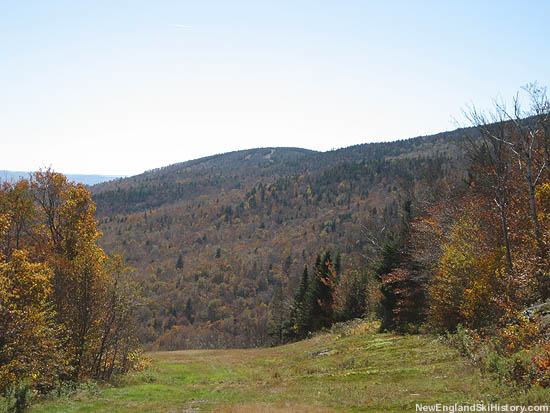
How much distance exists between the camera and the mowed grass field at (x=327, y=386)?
13.3m

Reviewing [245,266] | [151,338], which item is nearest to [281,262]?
[245,266]

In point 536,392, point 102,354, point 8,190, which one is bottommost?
point 102,354

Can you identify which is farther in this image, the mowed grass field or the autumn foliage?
the autumn foliage

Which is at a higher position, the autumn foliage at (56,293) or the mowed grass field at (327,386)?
the autumn foliage at (56,293)

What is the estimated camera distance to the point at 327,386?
17859 millimetres

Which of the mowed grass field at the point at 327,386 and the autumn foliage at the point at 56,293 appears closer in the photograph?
the mowed grass field at the point at 327,386

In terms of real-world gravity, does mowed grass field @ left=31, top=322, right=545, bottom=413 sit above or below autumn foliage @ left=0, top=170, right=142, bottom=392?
below

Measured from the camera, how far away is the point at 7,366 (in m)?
15.7

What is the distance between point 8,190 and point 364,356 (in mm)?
25997

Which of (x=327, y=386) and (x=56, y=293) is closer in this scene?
(x=327, y=386)

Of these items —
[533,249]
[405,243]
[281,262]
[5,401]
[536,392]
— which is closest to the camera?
[536,392]

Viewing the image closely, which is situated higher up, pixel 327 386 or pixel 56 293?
pixel 56 293

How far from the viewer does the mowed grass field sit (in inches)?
522

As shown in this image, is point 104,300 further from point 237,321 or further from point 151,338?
point 237,321
